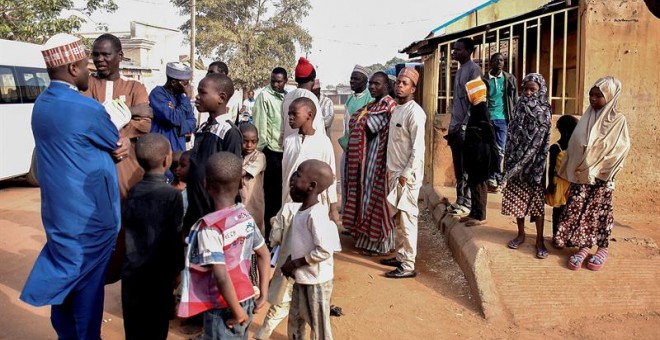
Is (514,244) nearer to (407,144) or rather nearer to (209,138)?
(407,144)

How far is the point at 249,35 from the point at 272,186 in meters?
25.9

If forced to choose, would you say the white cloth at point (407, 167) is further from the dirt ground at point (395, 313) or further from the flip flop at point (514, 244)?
the flip flop at point (514, 244)

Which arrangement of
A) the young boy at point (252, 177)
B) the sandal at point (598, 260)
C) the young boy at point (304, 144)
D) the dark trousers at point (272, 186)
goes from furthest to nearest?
the dark trousers at point (272, 186), the sandal at point (598, 260), the young boy at point (304, 144), the young boy at point (252, 177)

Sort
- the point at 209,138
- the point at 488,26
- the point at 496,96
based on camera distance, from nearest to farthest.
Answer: the point at 209,138 < the point at 496,96 < the point at 488,26

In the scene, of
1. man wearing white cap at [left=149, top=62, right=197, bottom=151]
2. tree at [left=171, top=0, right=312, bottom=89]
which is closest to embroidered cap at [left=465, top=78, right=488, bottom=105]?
man wearing white cap at [left=149, top=62, right=197, bottom=151]

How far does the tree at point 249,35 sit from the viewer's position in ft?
94.9

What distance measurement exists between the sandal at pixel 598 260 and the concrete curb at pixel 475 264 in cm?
79

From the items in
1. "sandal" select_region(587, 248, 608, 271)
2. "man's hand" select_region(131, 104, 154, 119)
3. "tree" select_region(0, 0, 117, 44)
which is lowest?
"sandal" select_region(587, 248, 608, 271)

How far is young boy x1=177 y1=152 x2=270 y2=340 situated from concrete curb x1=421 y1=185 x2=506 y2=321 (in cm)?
226

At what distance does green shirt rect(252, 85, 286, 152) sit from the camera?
560 centimetres

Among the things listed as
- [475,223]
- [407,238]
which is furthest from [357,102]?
[407,238]

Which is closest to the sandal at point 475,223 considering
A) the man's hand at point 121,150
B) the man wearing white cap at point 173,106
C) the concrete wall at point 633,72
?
the concrete wall at point 633,72

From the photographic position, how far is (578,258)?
4.39 metres

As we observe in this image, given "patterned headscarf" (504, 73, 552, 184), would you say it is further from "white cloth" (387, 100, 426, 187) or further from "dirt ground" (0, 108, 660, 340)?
"dirt ground" (0, 108, 660, 340)
